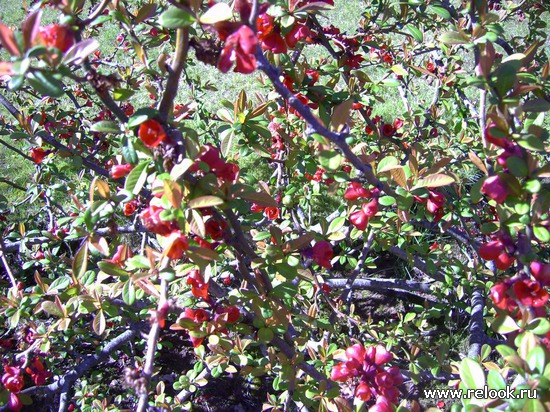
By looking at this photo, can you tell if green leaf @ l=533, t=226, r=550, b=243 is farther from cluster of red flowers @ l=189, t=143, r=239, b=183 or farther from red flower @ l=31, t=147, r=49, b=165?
red flower @ l=31, t=147, r=49, b=165

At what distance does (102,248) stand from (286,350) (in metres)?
0.58

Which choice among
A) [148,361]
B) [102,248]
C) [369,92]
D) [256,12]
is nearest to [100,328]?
[102,248]

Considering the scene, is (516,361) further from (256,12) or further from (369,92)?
(369,92)

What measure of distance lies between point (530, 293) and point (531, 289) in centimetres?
1

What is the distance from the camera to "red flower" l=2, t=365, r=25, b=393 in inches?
44.7

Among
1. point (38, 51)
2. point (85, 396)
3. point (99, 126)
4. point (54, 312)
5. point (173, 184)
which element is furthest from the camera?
point (85, 396)

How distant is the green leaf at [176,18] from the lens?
0.63 m

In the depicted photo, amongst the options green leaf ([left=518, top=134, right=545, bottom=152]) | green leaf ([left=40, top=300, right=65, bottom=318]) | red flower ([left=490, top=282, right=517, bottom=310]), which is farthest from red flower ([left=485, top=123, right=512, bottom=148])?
green leaf ([left=40, top=300, right=65, bottom=318])

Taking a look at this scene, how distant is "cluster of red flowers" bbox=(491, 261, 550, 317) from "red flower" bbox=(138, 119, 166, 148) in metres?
0.70

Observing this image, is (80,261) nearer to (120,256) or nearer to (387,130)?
(120,256)

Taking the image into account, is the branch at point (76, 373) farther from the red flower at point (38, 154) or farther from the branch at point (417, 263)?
the branch at point (417, 263)

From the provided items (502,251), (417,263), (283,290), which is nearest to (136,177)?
(283,290)

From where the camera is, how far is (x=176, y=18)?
2.10ft

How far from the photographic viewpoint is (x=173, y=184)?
0.68 meters
